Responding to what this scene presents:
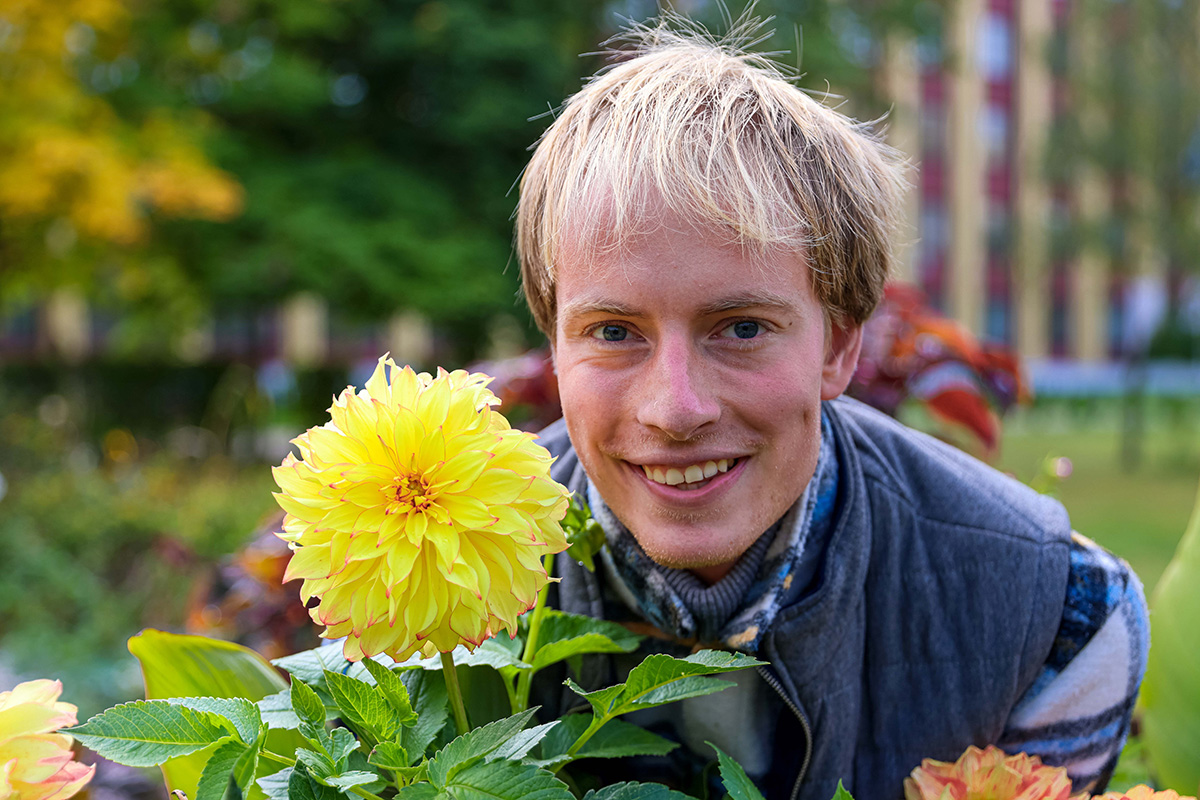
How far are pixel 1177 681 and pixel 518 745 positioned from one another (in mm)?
878

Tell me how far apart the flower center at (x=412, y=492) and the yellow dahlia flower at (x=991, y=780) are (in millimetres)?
585

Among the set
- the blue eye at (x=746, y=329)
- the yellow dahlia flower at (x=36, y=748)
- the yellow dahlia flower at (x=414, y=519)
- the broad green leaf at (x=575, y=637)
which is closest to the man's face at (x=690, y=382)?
the blue eye at (x=746, y=329)

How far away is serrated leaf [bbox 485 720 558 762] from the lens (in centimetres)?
79

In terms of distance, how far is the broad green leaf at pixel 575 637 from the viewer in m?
0.97

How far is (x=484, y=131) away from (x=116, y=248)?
3890 millimetres

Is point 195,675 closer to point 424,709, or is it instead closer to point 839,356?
point 424,709

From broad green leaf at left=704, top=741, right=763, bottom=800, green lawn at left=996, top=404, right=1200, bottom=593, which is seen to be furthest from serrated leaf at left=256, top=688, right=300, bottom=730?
green lawn at left=996, top=404, right=1200, bottom=593

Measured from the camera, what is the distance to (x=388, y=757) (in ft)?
2.63

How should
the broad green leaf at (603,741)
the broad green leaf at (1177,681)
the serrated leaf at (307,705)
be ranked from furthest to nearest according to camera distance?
the broad green leaf at (1177,681) → the broad green leaf at (603,741) → the serrated leaf at (307,705)

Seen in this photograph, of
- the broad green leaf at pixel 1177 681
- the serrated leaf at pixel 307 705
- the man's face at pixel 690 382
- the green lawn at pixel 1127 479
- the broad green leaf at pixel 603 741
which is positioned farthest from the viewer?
the green lawn at pixel 1127 479

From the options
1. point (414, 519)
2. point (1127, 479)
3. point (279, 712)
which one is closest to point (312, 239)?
point (279, 712)

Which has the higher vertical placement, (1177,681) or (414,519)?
(414,519)

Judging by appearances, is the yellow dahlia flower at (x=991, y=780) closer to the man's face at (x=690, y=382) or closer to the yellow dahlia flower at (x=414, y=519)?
the man's face at (x=690, y=382)

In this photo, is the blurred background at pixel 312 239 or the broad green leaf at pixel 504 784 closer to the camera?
the broad green leaf at pixel 504 784
